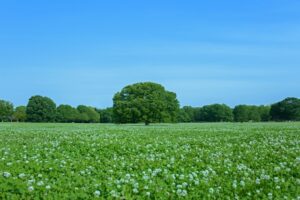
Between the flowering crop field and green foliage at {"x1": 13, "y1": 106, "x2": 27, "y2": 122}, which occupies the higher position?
green foliage at {"x1": 13, "y1": 106, "x2": 27, "y2": 122}

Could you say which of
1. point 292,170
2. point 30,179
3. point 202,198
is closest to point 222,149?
point 292,170

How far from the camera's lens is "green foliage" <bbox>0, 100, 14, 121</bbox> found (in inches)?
4469

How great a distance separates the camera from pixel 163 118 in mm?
70938

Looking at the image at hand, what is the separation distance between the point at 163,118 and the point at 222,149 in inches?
2242

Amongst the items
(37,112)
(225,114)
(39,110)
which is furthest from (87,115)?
(225,114)

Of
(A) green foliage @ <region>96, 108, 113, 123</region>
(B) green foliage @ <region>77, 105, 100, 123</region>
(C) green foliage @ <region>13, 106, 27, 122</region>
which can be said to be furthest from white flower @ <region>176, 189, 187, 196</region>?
(A) green foliage @ <region>96, 108, 113, 123</region>

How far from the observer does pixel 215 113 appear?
133 m

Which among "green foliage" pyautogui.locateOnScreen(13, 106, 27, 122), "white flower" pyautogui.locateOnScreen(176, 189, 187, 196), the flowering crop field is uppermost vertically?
"green foliage" pyautogui.locateOnScreen(13, 106, 27, 122)

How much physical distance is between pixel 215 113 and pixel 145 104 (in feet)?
220

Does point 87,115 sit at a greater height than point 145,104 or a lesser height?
greater

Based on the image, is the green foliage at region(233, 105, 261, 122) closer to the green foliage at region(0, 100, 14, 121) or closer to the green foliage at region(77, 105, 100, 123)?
the green foliage at region(77, 105, 100, 123)

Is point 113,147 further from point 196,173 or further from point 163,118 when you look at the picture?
point 163,118

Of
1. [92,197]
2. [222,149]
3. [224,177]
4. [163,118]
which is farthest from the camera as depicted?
[163,118]

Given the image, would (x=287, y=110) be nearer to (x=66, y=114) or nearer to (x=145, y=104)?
(x=145, y=104)
